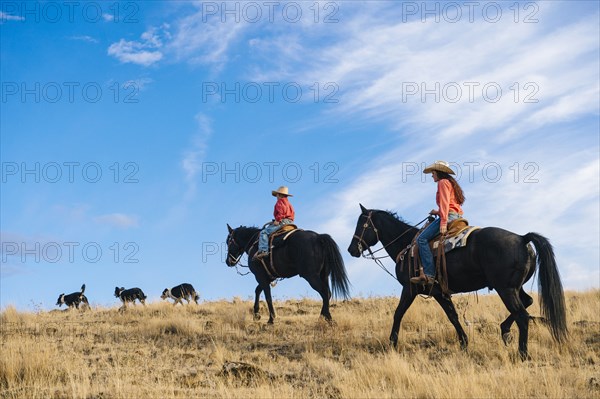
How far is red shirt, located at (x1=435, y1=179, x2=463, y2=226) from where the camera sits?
11.2m

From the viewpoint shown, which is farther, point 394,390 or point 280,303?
point 280,303

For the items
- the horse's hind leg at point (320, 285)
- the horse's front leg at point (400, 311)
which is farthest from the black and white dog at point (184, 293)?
the horse's front leg at point (400, 311)

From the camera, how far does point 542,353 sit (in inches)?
420

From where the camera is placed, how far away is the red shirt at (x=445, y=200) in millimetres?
11156

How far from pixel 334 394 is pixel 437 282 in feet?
12.1

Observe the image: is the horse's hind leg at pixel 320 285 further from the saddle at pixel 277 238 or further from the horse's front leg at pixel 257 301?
the horse's front leg at pixel 257 301

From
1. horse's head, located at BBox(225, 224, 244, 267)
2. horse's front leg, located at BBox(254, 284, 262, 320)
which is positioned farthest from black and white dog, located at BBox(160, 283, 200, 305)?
horse's front leg, located at BBox(254, 284, 262, 320)

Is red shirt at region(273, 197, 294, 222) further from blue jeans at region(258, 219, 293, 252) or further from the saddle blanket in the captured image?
the saddle blanket

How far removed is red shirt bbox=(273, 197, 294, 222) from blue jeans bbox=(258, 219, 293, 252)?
0.13 meters

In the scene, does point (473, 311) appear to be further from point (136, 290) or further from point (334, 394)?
point (136, 290)

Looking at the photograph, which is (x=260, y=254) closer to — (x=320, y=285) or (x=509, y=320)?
(x=320, y=285)

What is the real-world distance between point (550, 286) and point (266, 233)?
771 cm

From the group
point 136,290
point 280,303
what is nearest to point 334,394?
point 280,303

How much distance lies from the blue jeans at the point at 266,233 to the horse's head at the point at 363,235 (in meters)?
3.20
